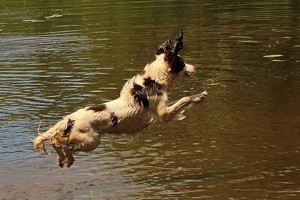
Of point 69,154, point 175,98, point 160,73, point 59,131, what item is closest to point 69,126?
point 59,131

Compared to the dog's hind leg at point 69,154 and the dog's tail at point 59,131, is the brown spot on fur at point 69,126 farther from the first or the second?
the dog's hind leg at point 69,154

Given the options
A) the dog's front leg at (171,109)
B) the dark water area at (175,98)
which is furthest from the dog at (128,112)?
the dark water area at (175,98)

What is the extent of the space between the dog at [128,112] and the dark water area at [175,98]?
50 centimetres

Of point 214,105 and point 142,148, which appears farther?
point 214,105

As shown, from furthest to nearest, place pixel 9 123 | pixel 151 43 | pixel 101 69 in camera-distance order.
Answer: pixel 151 43, pixel 101 69, pixel 9 123

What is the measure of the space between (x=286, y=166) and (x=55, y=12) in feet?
65.7

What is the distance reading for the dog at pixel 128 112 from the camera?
25.0 feet

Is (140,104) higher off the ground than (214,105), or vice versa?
(140,104)

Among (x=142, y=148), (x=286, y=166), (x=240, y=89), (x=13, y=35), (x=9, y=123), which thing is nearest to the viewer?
(x=286, y=166)

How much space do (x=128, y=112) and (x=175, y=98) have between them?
3.52m

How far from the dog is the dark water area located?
500mm

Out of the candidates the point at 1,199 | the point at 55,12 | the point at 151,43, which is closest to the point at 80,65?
the point at 151,43

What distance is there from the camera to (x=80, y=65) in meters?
14.8

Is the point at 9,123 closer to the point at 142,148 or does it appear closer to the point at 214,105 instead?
the point at 142,148
